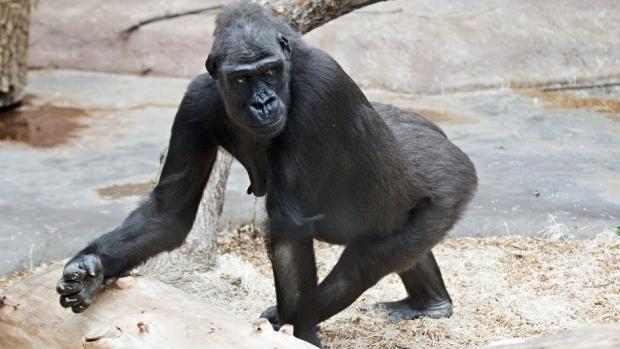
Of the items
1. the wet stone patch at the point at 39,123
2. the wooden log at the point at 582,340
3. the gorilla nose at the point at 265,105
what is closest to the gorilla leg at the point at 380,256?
the gorilla nose at the point at 265,105

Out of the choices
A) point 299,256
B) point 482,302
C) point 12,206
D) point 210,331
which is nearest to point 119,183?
point 12,206

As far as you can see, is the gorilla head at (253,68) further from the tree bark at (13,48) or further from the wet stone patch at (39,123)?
the tree bark at (13,48)

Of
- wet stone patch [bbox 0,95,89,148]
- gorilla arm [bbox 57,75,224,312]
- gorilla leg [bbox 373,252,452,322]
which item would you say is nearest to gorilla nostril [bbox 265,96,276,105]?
gorilla arm [bbox 57,75,224,312]

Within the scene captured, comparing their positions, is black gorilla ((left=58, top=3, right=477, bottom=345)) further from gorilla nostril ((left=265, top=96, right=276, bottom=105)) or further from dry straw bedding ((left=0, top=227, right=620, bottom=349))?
dry straw bedding ((left=0, top=227, right=620, bottom=349))

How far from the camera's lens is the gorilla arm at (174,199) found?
12.8ft

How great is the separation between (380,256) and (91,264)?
127 cm

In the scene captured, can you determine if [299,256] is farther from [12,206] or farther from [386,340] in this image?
[12,206]

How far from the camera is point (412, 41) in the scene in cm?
977

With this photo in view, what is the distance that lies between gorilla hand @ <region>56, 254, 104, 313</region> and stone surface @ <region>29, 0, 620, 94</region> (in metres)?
6.10

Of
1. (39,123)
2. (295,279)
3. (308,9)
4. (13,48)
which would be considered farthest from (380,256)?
(13,48)

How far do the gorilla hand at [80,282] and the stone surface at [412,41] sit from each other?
240 inches

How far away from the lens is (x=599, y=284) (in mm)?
5121

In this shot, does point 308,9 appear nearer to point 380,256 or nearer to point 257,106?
point 380,256

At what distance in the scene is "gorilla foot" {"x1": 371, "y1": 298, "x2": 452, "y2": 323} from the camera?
489 centimetres
